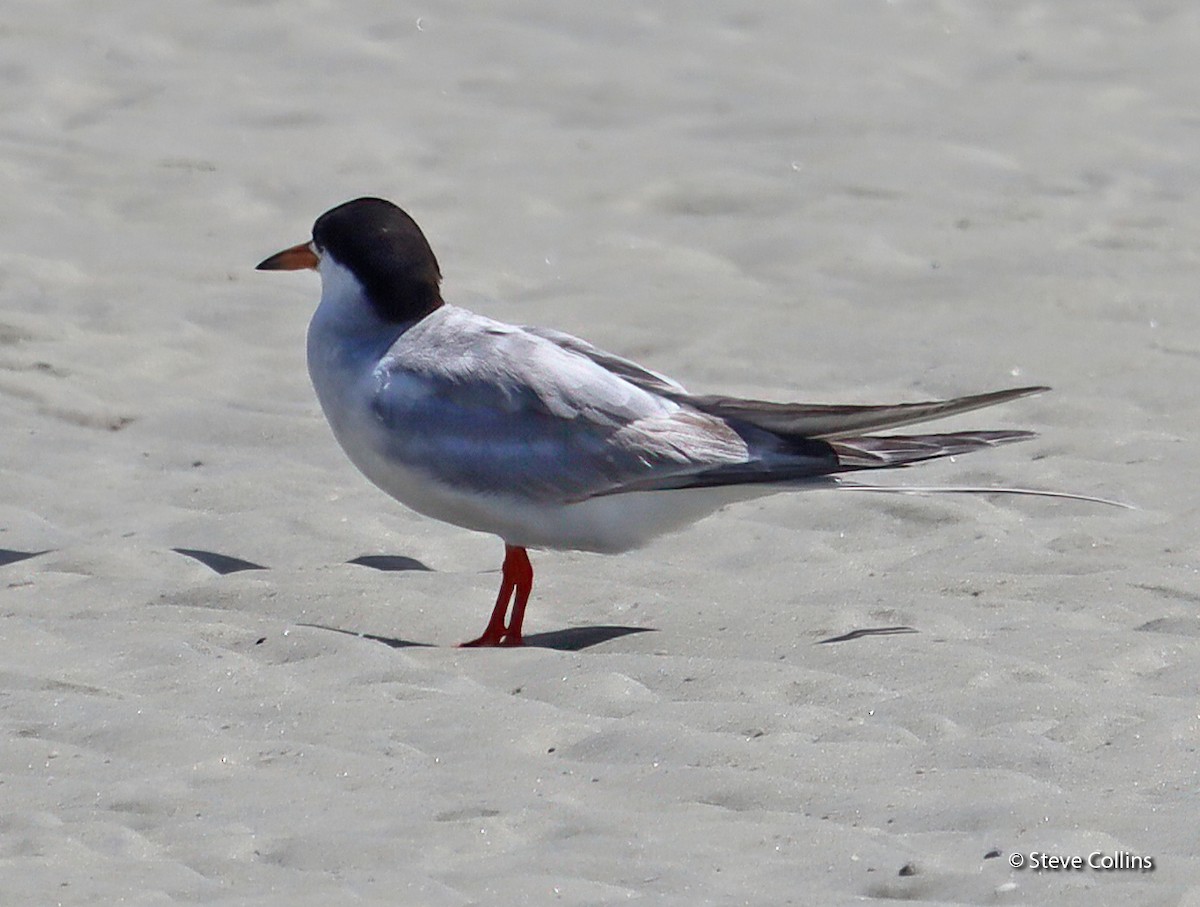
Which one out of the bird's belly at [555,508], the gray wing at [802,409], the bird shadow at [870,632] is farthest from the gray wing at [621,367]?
the bird shadow at [870,632]

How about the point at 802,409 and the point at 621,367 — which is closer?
the point at 802,409

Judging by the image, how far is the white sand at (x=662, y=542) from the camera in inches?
141

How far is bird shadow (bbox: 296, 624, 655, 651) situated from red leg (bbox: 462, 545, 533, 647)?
5cm

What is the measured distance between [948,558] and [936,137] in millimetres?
4036

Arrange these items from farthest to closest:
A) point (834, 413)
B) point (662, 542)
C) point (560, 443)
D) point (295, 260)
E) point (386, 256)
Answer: point (662, 542)
point (295, 260)
point (386, 256)
point (560, 443)
point (834, 413)

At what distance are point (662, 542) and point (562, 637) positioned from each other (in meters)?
0.87

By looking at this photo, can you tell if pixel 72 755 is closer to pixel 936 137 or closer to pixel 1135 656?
pixel 1135 656

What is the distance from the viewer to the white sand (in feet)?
11.7

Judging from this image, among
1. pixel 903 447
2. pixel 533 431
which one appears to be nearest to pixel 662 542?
pixel 533 431

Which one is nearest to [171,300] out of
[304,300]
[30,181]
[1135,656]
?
[304,300]

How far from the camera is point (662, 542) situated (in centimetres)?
573

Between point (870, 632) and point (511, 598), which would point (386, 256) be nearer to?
point (511, 598)

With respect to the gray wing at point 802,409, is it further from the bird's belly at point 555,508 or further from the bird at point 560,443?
the bird's belly at point 555,508

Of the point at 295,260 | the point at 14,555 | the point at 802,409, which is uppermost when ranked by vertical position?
the point at 295,260
